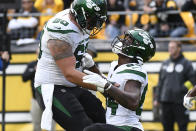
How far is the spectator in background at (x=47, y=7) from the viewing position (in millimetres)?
10617

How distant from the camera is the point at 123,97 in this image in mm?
4699

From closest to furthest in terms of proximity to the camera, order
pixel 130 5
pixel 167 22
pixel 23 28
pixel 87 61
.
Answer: pixel 87 61 → pixel 167 22 → pixel 23 28 → pixel 130 5

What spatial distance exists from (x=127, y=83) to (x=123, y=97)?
5.2 inches

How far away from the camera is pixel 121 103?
15.5 feet

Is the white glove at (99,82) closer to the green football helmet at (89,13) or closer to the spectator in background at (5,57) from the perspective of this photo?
the green football helmet at (89,13)

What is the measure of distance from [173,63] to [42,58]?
448 centimetres

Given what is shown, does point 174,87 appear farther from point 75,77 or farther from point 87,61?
point 75,77

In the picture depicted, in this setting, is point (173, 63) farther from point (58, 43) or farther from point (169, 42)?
point (58, 43)

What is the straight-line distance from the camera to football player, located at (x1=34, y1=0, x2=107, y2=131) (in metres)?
5.36

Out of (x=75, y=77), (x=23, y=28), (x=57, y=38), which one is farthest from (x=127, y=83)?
(x=23, y=28)

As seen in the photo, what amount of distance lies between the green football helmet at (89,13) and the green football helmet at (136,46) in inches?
17.8

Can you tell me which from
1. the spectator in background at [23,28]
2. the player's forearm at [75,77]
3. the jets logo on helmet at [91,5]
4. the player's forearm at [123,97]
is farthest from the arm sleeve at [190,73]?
the player's forearm at [123,97]

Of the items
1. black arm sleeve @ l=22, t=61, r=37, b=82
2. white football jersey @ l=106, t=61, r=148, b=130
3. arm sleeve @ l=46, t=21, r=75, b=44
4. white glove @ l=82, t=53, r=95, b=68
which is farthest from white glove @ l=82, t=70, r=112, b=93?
black arm sleeve @ l=22, t=61, r=37, b=82

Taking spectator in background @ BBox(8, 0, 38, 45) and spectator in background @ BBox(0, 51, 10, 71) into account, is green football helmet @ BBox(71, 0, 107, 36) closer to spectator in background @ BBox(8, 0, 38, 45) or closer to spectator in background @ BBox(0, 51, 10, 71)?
spectator in background @ BBox(0, 51, 10, 71)
